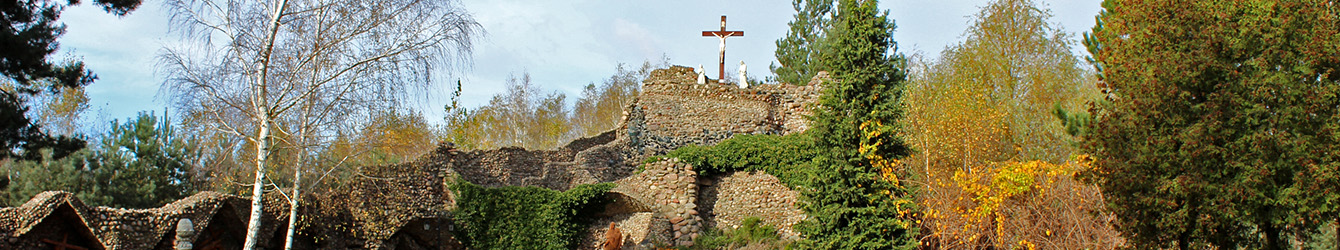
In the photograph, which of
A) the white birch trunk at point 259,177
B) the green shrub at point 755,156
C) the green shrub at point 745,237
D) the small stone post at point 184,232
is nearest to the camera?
the small stone post at point 184,232

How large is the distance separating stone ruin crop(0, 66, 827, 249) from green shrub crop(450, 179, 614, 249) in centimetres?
37

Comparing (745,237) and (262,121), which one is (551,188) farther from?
(262,121)

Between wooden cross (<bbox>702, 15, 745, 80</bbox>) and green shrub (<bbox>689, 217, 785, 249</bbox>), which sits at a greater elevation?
wooden cross (<bbox>702, 15, 745, 80</bbox>)

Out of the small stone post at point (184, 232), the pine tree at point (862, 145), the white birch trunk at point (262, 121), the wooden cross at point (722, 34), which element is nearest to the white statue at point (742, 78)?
the wooden cross at point (722, 34)

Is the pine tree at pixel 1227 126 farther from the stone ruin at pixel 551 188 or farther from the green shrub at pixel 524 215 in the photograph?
the green shrub at pixel 524 215

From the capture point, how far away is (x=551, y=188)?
21531 mm

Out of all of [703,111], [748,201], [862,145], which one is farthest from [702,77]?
[862,145]

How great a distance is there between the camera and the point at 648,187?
66.1 ft

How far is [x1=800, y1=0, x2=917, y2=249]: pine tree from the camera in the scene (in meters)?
14.6

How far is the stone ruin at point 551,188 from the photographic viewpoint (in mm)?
15500

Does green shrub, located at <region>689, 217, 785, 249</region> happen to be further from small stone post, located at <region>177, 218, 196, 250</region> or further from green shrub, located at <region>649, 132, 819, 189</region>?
small stone post, located at <region>177, 218, 196, 250</region>

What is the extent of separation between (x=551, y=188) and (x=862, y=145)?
9.21 m

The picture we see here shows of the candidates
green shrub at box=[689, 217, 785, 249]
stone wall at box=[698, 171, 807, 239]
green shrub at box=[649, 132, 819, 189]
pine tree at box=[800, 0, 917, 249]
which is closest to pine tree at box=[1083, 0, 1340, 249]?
pine tree at box=[800, 0, 917, 249]

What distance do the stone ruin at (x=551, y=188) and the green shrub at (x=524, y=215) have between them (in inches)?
14.6
